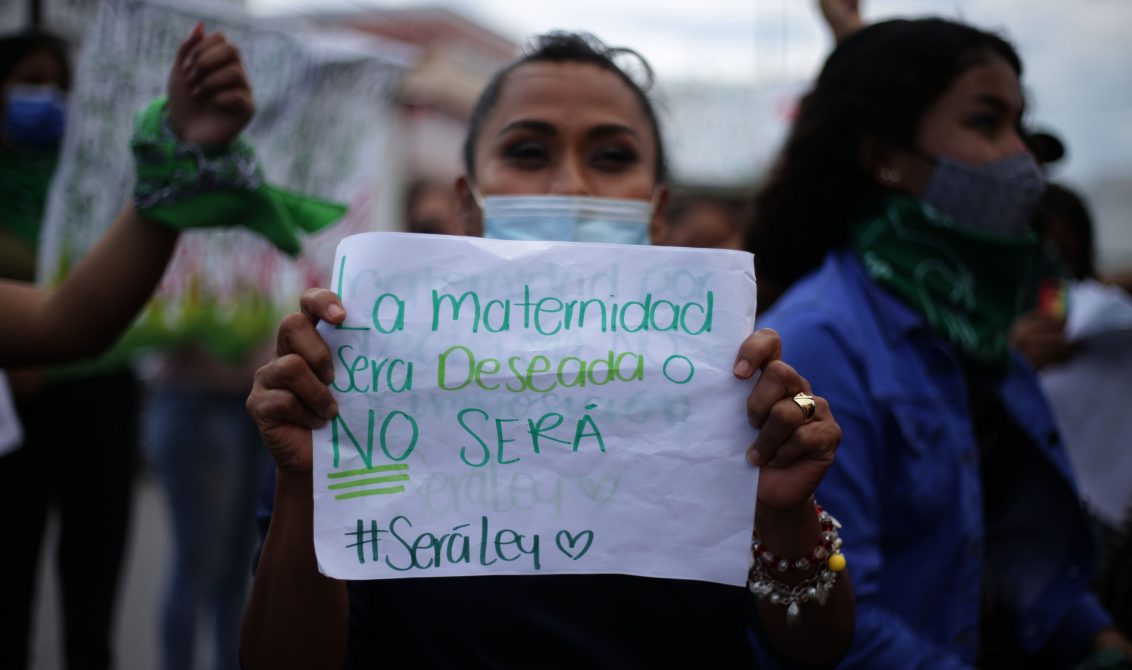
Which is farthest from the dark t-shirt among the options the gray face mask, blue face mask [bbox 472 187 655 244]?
the gray face mask

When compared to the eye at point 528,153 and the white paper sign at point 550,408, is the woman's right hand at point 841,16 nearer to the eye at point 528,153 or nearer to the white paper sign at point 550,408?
the eye at point 528,153

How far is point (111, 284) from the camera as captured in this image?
5.63 ft

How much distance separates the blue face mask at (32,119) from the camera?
2830 millimetres

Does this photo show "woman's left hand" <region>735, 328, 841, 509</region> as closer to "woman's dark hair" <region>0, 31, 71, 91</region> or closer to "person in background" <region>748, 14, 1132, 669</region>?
"person in background" <region>748, 14, 1132, 669</region>

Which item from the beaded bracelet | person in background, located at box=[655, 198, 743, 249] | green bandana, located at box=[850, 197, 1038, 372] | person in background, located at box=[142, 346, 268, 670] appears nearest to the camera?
the beaded bracelet

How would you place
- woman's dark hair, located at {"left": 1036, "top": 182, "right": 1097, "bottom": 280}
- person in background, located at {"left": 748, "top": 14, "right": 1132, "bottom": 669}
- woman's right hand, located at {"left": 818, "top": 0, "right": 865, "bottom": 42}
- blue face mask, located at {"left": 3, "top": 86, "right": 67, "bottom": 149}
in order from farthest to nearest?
woman's dark hair, located at {"left": 1036, "top": 182, "right": 1097, "bottom": 280} → blue face mask, located at {"left": 3, "top": 86, "right": 67, "bottom": 149} → woman's right hand, located at {"left": 818, "top": 0, "right": 865, "bottom": 42} → person in background, located at {"left": 748, "top": 14, "right": 1132, "bottom": 669}

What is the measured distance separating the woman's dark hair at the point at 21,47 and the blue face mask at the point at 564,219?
2.13 metres

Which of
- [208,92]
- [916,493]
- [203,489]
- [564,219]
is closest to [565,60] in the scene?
[564,219]

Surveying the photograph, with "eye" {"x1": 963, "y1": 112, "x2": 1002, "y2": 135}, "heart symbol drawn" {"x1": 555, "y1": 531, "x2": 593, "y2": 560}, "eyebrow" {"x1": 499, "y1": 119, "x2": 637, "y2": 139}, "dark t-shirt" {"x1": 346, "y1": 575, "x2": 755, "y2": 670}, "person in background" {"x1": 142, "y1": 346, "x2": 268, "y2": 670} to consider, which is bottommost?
"person in background" {"x1": 142, "y1": 346, "x2": 268, "y2": 670}

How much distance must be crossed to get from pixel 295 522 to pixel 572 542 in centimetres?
40

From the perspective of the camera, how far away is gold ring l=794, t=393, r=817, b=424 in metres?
1.24

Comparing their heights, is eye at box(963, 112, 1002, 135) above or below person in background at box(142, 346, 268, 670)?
above

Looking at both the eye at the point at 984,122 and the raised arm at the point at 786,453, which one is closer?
the raised arm at the point at 786,453

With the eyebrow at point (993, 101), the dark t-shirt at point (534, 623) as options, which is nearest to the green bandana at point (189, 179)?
the dark t-shirt at point (534, 623)
